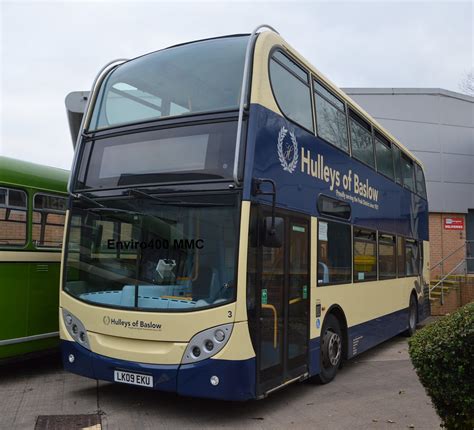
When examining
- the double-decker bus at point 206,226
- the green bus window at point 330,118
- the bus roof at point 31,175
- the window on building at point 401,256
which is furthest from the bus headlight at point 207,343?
the window on building at point 401,256

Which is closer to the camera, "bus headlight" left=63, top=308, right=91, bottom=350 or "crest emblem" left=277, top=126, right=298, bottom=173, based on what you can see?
"bus headlight" left=63, top=308, right=91, bottom=350

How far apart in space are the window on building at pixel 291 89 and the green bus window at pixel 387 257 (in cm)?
367

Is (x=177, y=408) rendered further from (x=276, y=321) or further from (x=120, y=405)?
(x=276, y=321)

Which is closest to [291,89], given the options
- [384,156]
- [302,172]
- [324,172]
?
[302,172]

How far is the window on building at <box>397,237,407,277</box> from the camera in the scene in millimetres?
11031

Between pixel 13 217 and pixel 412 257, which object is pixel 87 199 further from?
pixel 412 257

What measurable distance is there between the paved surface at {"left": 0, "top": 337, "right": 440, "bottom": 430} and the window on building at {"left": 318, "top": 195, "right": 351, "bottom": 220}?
242 centimetres

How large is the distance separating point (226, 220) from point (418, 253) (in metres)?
8.70

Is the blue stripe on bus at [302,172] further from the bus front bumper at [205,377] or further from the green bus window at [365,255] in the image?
the bus front bumper at [205,377]

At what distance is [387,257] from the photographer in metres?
10.2

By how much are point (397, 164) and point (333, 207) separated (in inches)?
171

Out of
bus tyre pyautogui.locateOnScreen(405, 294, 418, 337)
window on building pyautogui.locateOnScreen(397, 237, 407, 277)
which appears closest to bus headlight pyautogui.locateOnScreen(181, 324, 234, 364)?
window on building pyautogui.locateOnScreen(397, 237, 407, 277)

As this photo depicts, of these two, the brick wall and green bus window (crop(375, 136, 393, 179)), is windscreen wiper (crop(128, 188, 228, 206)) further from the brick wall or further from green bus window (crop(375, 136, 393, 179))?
the brick wall

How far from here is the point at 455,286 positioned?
17141 mm
